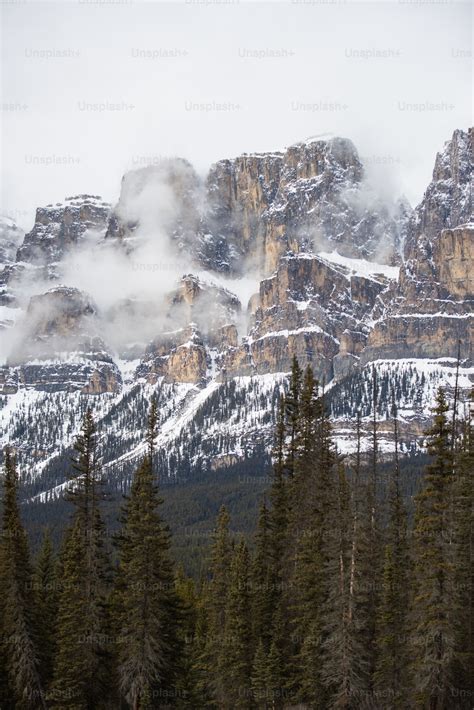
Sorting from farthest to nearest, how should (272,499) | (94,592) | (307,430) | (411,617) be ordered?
(272,499) < (307,430) < (94,592) < (411,617)

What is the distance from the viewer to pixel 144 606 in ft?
159

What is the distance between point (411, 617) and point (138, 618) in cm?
1601

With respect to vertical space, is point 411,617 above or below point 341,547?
below

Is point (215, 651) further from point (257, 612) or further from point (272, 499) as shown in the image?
point (272, 499)

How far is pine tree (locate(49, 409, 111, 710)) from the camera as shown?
48594 mm

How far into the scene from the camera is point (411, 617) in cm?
4216

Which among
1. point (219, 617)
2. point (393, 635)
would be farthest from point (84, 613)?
point (219, 617)

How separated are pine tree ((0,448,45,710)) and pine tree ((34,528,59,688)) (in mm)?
634

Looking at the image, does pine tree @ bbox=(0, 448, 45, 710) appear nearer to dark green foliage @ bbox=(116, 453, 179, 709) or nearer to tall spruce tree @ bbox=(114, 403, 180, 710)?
tall spruce tree @ bbox=(114, 403, 180, 710)

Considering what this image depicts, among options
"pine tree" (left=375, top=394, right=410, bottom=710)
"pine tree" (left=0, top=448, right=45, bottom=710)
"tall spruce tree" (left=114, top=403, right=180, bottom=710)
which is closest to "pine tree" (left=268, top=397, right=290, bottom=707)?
"pine tree" (left=375, top=394, right=410, bottom=710)

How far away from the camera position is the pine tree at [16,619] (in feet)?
167

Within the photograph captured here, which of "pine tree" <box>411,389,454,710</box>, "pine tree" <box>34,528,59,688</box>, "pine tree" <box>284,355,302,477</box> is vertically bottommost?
"pine tree" <box>34,528,59,688</box>

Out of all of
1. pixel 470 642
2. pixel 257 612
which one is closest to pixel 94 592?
pixel 257 612

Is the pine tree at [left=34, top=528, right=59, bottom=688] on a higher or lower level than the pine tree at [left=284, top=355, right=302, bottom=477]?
lower
